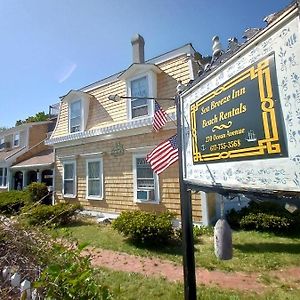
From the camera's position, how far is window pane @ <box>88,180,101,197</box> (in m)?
13.2

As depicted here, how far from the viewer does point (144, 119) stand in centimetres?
1098

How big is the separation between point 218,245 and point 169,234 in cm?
542

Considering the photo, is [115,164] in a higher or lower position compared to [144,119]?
lower

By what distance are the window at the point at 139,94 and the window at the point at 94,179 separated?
3.35 metres

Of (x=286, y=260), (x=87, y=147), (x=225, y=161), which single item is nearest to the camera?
(x=225, y=161)

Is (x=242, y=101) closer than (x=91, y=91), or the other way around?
(x=242, y=101)

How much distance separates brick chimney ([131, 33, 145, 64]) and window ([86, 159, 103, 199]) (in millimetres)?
5558

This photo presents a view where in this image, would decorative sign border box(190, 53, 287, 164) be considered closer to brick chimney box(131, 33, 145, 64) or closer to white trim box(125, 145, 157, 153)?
white trim box(125, 145, 157, 153)

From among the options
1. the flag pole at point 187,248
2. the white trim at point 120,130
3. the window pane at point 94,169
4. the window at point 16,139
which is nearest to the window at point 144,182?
the white trim at point 120,130

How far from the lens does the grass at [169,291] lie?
446 cm

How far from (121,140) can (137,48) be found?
16.1 ft

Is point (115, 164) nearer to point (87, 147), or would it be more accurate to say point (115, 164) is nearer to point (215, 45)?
point (87, 147)

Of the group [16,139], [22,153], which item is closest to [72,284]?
[22,153]

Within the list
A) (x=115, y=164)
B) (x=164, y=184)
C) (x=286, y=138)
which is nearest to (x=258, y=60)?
(x=286, y=138)
